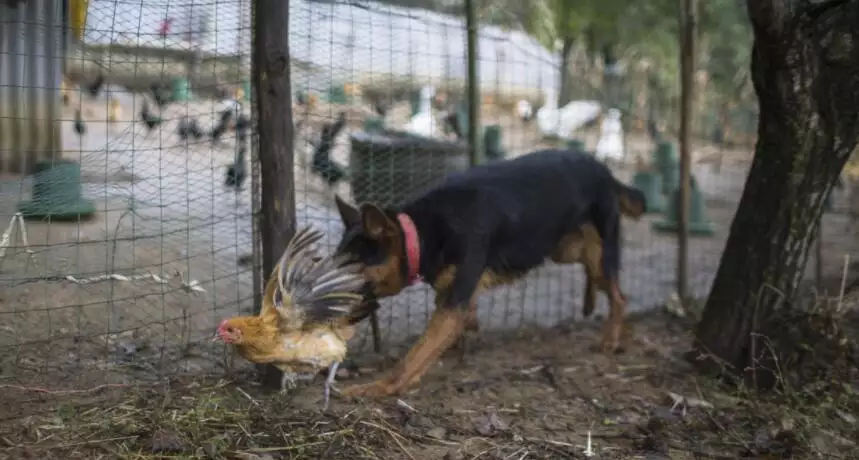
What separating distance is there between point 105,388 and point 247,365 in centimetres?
80

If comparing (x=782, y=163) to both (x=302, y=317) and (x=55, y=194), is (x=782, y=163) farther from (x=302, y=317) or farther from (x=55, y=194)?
(x=55, y=194)

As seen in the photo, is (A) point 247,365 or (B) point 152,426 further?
(A) point 247,365

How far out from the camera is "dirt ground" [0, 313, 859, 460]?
3570 millimetres

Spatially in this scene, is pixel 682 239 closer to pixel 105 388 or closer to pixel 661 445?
pixel 661 445

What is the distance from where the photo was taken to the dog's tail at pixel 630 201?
6.05 m

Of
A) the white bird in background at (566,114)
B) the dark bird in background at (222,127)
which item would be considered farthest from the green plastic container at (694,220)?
the dark bird in background at (222,127)

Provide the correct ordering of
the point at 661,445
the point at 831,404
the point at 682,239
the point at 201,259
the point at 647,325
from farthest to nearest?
1. the point at 682,239
2. the point at 647,325
3. the point at 201,259
4. the point at 831,404
5. the point at 661,445

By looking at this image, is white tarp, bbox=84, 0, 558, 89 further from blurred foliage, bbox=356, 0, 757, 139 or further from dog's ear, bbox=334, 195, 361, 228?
dog's ear, bbox=334, 195, 361, 228

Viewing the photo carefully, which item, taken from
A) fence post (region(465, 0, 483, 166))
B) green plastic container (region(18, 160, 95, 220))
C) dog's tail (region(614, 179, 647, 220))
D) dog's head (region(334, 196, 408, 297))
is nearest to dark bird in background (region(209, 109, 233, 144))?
green plastic container (region(18, 160, 95, 220))

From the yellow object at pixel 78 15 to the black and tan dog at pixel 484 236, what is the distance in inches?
58.4

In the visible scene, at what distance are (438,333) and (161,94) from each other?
2.00m

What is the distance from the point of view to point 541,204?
522cm

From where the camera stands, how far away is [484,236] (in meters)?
4.79

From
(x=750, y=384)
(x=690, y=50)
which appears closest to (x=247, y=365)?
(x=750, y=384)
